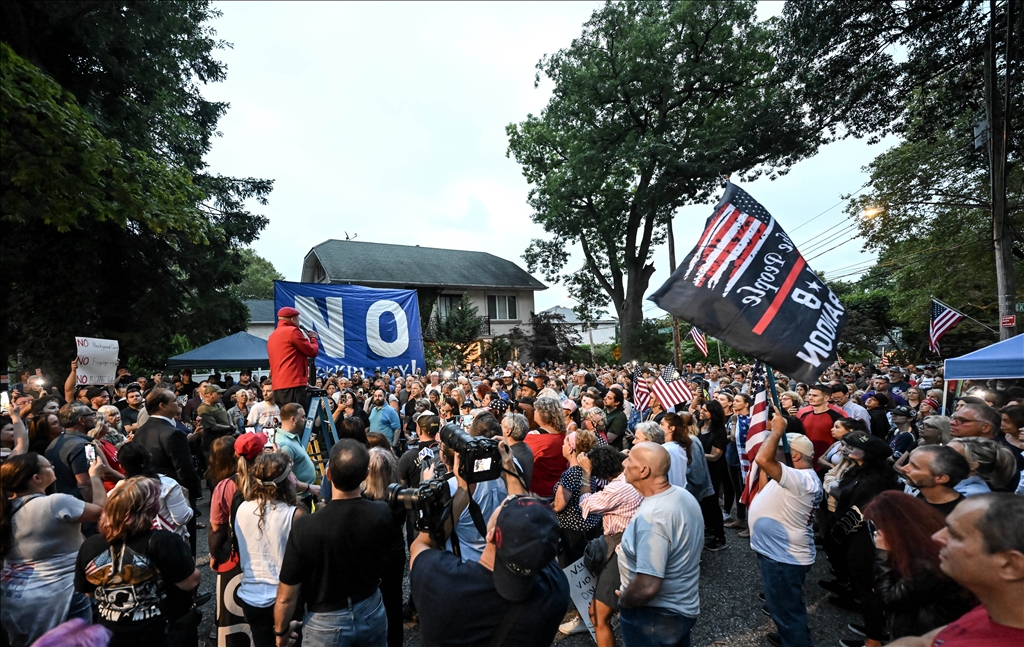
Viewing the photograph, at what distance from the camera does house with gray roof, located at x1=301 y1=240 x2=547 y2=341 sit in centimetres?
3072

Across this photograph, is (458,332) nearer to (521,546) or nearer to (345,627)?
(345,627)

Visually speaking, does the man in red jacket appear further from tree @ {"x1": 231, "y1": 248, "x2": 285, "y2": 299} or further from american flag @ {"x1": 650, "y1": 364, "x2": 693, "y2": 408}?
tree @ {"x1": 231, "y1": 248, "x2": 285, "y2": 299}

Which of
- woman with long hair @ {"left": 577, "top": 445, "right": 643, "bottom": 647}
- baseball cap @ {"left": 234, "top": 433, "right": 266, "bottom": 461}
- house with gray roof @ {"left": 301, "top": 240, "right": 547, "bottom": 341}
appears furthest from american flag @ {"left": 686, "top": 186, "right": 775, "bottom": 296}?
house with gray roof @ {"left": 301, "top": 240, "right": 547, "bottom": 341}

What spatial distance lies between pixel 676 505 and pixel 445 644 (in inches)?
60.0

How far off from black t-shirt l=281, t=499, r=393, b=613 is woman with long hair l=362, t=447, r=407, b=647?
13cm

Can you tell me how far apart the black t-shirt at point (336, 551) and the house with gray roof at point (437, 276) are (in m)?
26.5

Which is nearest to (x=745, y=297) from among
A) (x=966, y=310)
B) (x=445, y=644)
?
(x=445, y=644)

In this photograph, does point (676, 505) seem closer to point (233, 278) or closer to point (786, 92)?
point (233, 278)

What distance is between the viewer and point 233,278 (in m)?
17.9

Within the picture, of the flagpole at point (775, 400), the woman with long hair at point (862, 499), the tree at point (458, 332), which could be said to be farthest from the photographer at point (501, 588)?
the tree at point (458, 332)

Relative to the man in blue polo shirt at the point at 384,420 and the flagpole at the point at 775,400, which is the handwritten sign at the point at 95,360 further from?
the flagpole at the point at 775,400

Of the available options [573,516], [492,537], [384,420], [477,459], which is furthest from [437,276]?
[492,537]

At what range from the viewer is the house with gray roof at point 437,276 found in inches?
1209

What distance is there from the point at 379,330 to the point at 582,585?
6141 millimetres
